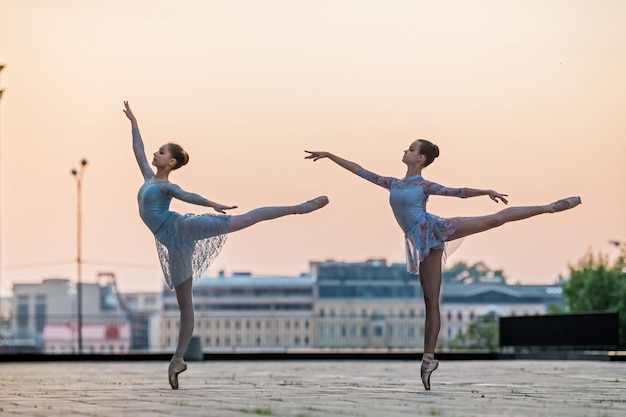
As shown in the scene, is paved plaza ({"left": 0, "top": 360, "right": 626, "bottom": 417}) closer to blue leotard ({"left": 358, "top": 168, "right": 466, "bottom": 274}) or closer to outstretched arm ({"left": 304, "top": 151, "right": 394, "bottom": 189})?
blue leotard ({"left": 358, "top": 168, "right": 466, "bottom": 274})

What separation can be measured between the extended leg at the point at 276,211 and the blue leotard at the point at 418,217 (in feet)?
2.00

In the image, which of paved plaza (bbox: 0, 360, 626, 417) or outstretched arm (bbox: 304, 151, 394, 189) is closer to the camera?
paved plaza (bbox: 0, 360, 626, 417)

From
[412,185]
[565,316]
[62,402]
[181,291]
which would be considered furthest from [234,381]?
[565,316]

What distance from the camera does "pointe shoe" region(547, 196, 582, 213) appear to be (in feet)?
36.0

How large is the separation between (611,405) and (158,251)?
4.37m

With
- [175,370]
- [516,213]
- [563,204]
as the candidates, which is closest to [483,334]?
[175,370]

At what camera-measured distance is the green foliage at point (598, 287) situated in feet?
295

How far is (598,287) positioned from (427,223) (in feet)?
273

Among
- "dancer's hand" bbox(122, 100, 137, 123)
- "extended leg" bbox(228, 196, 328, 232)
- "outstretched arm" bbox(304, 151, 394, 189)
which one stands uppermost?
"dancer's hand" bbox(122, 100, 137, 123)

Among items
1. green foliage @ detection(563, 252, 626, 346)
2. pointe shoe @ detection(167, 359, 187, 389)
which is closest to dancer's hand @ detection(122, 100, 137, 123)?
pointe shoe @ detection(167, 359, 187, 389)

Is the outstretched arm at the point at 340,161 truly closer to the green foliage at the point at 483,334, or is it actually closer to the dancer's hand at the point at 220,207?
the dancer's hand at the point at 220,207

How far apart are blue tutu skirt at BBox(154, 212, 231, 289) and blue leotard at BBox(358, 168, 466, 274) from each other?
4.61ft

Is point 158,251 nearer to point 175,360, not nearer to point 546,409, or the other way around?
point 175,360

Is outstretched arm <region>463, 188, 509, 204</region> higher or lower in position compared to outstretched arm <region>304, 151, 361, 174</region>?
lower
